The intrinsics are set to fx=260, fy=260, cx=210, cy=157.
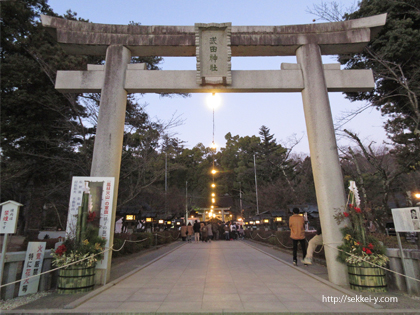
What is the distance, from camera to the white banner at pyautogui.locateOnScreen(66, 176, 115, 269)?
6031mm

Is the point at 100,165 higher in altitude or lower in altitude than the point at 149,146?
lower

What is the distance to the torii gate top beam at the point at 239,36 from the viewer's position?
7246 millimetres

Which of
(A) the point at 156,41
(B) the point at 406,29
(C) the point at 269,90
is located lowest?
(C) the point at 269,90

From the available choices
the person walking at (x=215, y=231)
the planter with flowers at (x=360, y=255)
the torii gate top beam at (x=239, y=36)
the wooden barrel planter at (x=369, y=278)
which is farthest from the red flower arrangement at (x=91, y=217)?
the person walking at (x=215, y=231)

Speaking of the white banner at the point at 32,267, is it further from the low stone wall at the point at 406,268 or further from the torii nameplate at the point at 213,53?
the low stone wall at the point at 406,268

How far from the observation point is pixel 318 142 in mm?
6727

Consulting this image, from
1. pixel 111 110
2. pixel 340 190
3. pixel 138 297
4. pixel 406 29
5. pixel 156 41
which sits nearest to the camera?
pixel 138 297

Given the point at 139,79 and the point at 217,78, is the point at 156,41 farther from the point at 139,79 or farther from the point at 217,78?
the point at 217,78

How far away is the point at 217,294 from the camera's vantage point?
5004 mm

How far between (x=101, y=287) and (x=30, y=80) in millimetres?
10311

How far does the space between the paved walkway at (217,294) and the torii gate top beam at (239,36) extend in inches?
247

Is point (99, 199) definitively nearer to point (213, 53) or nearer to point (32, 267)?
point (32, 267)

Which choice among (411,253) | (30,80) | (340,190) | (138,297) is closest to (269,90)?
(340,190)

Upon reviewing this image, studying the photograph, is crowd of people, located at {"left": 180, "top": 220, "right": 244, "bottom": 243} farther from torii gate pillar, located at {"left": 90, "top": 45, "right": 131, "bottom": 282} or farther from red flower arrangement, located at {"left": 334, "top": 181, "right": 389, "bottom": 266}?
red flower arrangement, located at {"left": 334, "top": 181, "right": 389, "bottom": 266}
